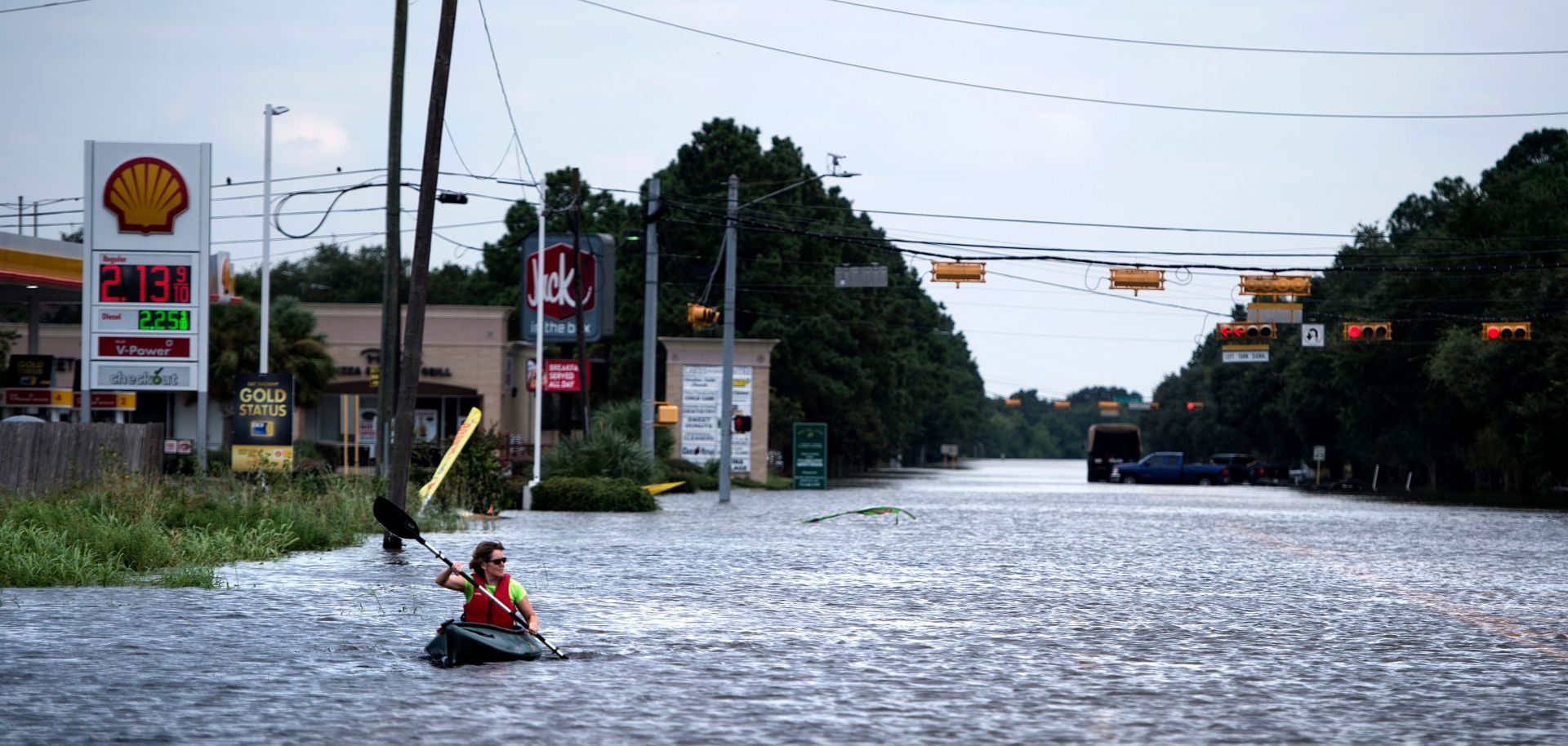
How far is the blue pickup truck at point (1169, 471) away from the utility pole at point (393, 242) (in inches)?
2220

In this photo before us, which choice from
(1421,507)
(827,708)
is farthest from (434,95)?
(1421,507)

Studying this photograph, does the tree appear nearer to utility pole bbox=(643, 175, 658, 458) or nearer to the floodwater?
utility pole bbox=(643, 175, 658, 458)

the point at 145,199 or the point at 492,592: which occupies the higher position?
the point at 145,199

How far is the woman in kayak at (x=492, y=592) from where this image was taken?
39.4 ft

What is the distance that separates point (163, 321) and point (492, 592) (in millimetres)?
21989

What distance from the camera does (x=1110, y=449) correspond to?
301 ft

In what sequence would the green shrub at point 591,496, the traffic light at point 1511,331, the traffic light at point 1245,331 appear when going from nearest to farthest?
1. the green shrub at point 591,496
2. the traffic light at point 1511,331
3. the traffic light at point 1245,331

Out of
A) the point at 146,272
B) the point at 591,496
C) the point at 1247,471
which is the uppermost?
the point at 146,272

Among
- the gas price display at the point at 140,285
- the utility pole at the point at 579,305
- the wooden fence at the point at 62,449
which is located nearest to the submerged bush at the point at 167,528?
the wooden fence at the point at 62,449

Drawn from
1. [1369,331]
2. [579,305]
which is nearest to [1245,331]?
[1369,331]

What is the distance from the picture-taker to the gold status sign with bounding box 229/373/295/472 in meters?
32.6

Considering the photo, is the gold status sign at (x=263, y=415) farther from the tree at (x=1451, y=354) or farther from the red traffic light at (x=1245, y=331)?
the red traffic light at (x=1245, y=331)

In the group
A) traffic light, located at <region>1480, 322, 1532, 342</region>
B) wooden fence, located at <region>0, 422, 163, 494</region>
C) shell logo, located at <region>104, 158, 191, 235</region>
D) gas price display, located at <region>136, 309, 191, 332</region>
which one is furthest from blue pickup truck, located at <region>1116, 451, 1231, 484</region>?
wooden fence, located at <region>0, 422, 163, 494</region>

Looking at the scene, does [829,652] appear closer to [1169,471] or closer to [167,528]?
[167,528]
